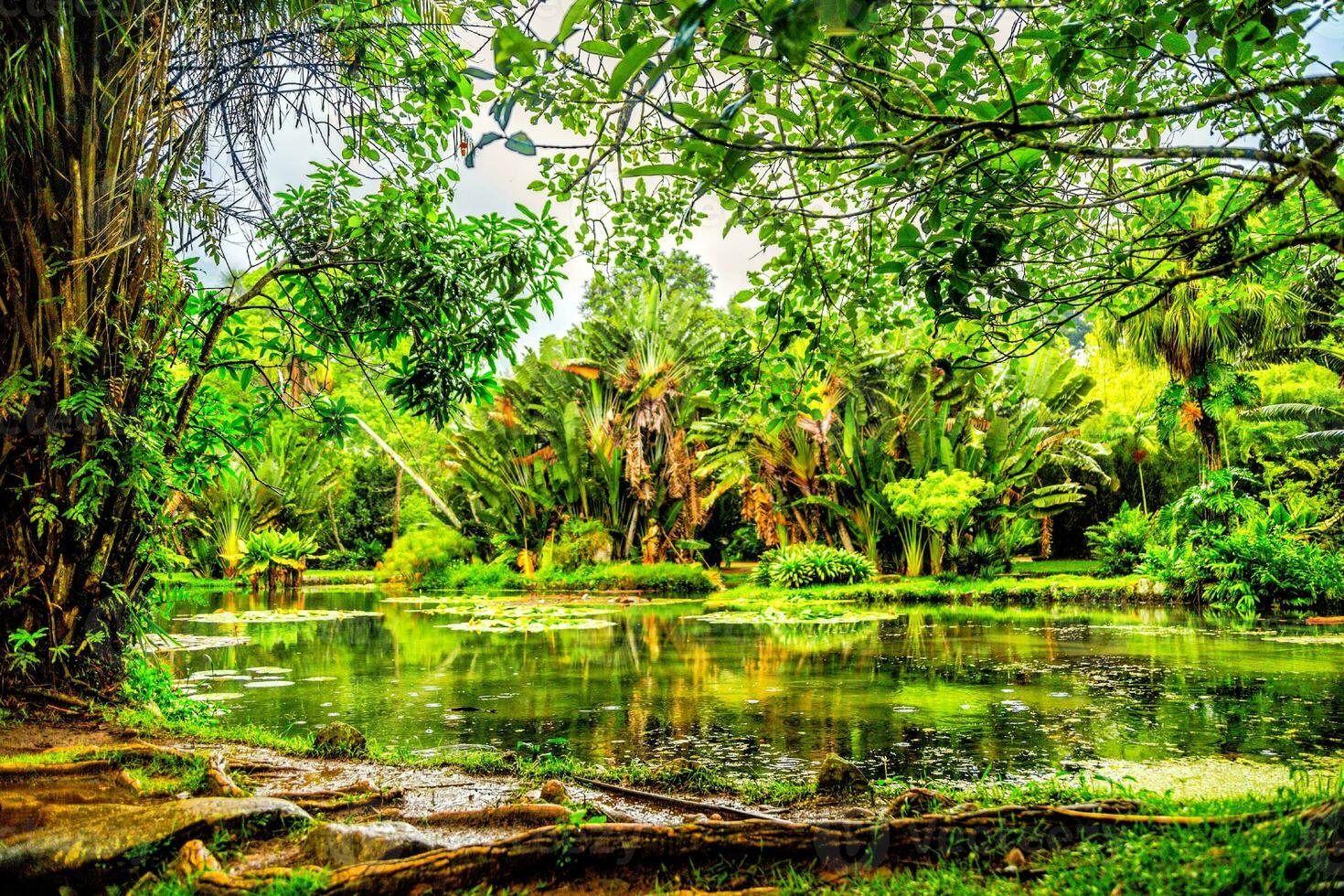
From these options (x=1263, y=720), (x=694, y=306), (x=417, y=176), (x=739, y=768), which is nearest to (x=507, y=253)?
(x=417, y=176)

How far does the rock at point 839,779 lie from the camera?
3.09 metres

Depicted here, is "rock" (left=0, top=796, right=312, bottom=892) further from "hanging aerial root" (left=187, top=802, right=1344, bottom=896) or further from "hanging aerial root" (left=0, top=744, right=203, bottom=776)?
"hanging aerial root" (left=0, top=744, right=203, bottom=776)

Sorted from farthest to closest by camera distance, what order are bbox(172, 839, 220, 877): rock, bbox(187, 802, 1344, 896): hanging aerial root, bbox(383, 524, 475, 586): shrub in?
bbox(383, 524, 475, 586): shrub, bbox(172, 839, 220, 877): rock, bbox(187, 802, 1344, 896): hanging aerial root

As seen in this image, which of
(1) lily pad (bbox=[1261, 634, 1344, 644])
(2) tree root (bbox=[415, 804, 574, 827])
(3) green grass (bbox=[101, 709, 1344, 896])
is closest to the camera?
(3) green grass (bbox=[101, 709, 1344, 896])

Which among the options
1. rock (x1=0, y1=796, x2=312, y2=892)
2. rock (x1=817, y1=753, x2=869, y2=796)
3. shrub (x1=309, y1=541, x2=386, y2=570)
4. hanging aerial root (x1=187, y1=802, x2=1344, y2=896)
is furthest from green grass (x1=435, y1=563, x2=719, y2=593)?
hanging aerial root (x1=187, y1=802, x2=1344, y2=896)

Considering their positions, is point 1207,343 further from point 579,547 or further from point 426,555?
point 426,555

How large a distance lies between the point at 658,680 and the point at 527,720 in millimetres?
1657

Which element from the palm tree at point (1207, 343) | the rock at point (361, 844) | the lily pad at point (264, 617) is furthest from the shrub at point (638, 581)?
the rock at point (361, 844)

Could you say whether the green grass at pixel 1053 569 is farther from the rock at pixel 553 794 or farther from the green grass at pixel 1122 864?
the rock at pixel 553 794

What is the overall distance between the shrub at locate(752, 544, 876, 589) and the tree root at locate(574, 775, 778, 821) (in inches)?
461

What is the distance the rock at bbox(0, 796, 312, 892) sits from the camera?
2.07 metres

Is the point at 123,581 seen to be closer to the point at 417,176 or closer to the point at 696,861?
the point at 417,176

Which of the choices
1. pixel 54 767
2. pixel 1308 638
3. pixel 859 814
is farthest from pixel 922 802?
pixel 1308 638

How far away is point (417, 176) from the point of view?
4.35 metres
